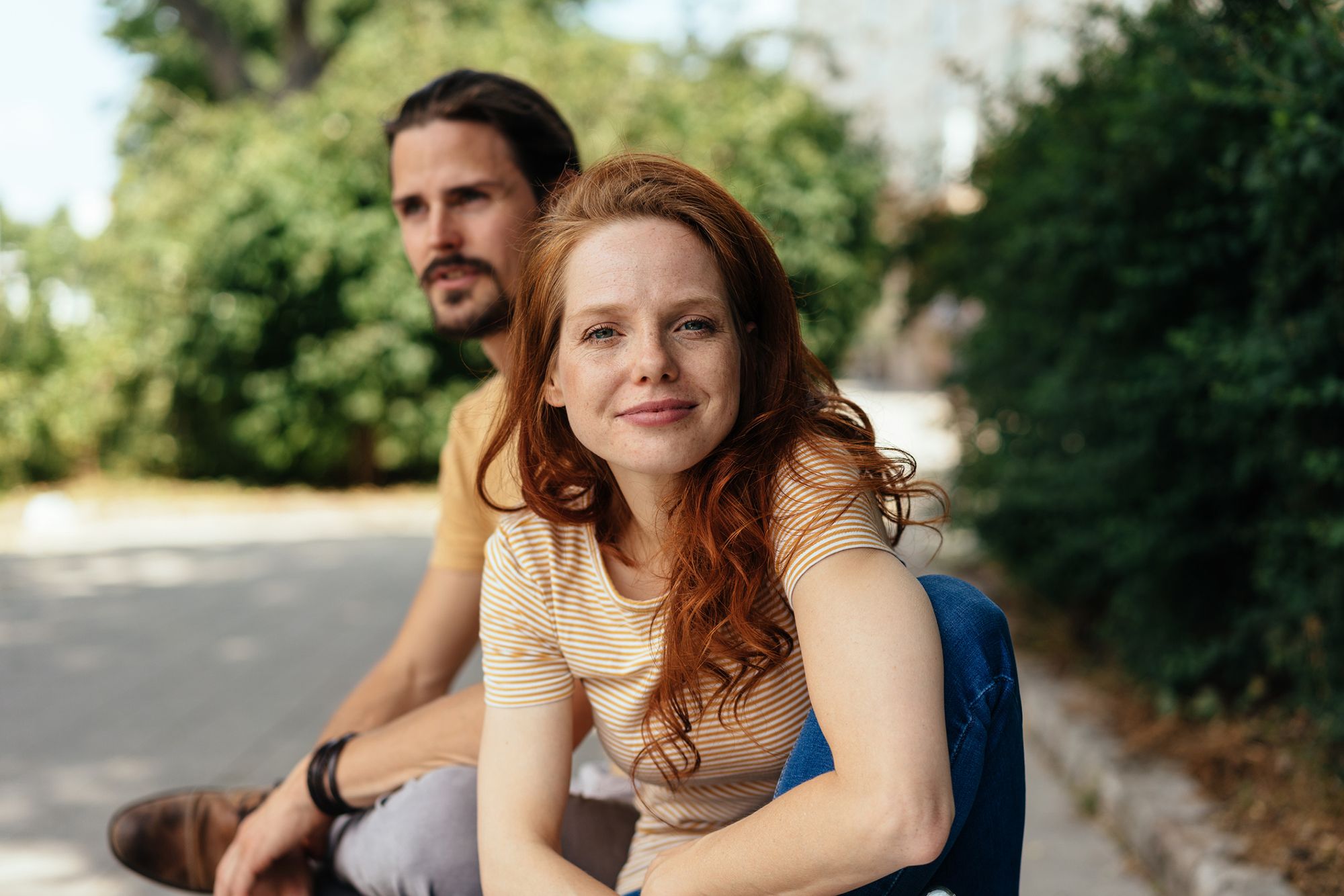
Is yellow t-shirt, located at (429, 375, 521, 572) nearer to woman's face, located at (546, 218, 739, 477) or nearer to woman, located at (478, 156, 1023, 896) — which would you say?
woman, located at (478, 156, 1023, 896)

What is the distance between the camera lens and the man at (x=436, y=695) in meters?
1.93

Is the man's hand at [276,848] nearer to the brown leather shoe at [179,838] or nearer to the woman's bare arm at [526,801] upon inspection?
the brown leather shoe at [179,838]

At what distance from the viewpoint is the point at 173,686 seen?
5.29 metres

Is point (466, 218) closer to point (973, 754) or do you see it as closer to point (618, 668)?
point (618, 668)

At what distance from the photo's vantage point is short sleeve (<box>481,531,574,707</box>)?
1767 millimetres

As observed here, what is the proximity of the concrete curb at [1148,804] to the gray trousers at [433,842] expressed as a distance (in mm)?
1620

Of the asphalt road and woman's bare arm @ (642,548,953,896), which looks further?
the asphalt road

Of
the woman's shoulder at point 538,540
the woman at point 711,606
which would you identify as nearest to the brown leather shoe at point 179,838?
the woman at point 711,606

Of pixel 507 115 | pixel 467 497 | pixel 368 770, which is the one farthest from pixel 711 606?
pixel 507 115

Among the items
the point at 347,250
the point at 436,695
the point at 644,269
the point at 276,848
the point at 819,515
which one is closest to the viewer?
the point at 819,515

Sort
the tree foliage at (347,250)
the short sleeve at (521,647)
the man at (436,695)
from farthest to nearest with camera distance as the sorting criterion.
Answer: the tree foliage at (347,250) < the man at (436,695) < the short sleeve at (521,647)

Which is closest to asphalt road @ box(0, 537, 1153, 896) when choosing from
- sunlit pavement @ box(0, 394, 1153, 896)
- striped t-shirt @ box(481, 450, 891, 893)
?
sunlit pavement @ box(0, 394, 1153, 896)

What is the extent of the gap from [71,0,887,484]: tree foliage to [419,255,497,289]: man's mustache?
8.04 m

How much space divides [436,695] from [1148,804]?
2105 millimetres
